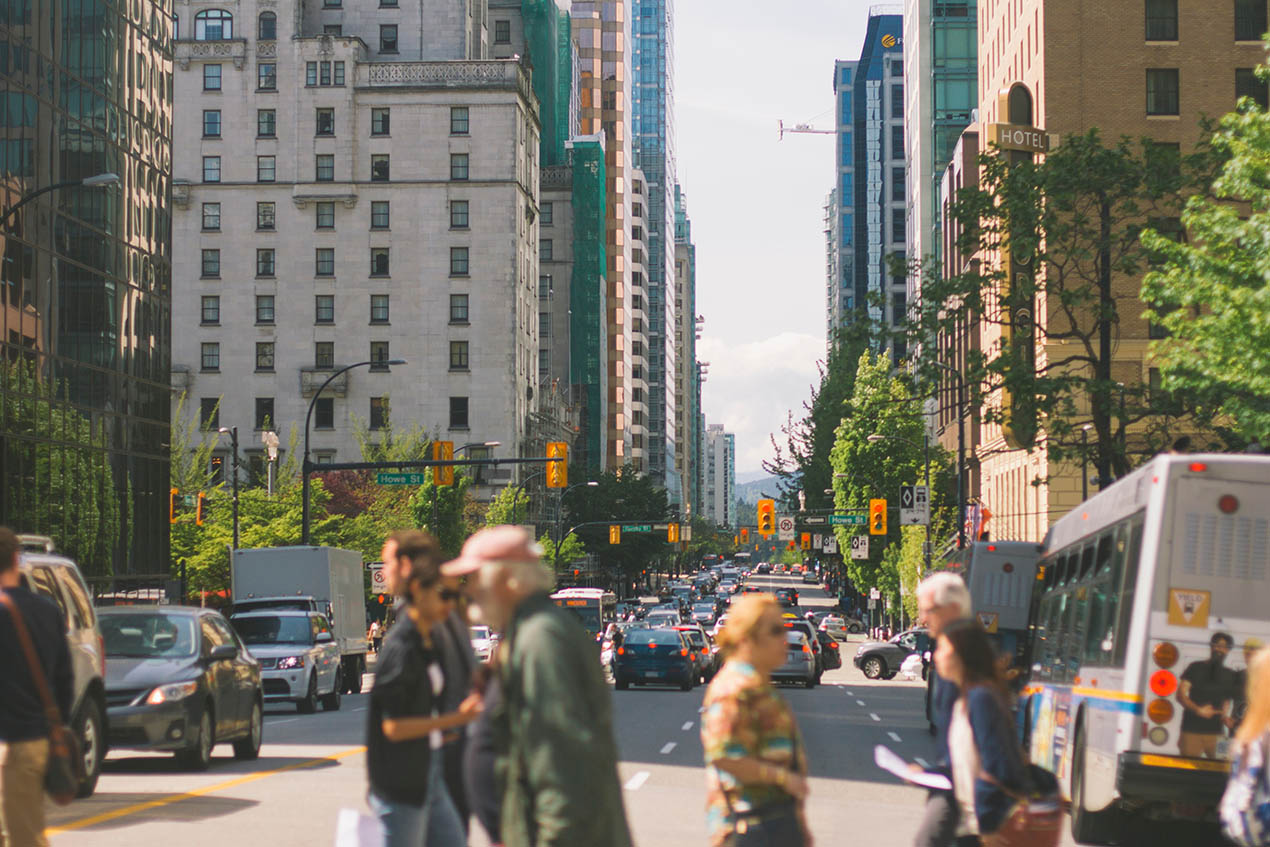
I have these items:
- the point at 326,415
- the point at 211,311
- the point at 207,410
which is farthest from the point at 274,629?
the point at 211,311

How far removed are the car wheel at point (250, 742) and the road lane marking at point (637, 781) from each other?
446cm

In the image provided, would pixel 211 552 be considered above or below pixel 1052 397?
below

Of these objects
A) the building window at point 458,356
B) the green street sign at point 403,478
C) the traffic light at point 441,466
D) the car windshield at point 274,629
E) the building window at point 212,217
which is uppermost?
the building window at point 212,217

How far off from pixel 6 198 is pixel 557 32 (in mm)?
91558

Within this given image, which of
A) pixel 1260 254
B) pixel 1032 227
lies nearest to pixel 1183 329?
pixel 1260 254

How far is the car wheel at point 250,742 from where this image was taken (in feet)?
66.9

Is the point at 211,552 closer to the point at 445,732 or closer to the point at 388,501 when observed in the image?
the point at 388,501

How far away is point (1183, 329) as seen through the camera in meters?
30.4

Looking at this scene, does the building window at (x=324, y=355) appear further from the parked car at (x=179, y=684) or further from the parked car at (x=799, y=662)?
the parked car at (x=179, y=684)

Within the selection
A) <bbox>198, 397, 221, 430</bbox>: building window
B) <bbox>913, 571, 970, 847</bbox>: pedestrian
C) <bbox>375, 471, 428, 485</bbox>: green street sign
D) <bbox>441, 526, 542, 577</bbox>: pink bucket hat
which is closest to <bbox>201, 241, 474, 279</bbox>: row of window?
<bbox>198, 397, 221, 430</bbox>: building window

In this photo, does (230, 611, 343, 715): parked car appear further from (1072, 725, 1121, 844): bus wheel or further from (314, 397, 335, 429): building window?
(314, 397, 335, 429): building window

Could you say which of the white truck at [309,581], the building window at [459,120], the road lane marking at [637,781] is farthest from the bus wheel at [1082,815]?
the building window at [459,120]

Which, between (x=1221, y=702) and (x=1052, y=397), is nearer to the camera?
(x=1221, y=702)

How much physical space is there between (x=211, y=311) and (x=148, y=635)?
86.2m
